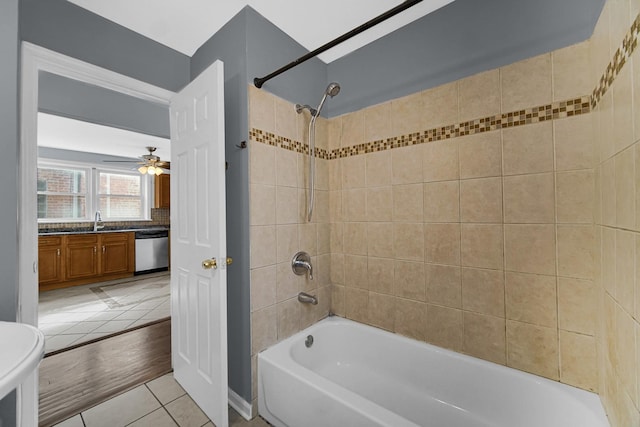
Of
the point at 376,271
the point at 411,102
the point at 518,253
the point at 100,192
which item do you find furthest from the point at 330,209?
the point at 100,192

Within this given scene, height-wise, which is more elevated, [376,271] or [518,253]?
[518,253]

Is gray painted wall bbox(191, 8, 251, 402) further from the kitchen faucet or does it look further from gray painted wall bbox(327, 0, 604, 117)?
the kitchen faucet

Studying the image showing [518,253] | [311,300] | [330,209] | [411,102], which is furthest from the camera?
[330,209]

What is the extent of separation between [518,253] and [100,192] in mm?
6512

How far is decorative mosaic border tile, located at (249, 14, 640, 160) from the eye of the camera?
0.84 meters

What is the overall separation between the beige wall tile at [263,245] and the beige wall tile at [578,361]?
1513 mm

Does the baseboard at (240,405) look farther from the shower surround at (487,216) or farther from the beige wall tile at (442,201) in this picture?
the beige wall tile at (442,201)

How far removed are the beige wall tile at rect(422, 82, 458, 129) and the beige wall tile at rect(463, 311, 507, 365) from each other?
1.10 meters

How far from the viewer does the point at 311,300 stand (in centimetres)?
178

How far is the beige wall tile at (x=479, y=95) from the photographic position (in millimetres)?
1374

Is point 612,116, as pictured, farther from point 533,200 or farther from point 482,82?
point 482,82

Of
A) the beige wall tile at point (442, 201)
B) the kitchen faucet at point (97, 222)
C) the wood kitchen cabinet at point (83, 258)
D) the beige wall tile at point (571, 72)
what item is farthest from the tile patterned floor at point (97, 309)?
the beige wall tile at point (571, 72)

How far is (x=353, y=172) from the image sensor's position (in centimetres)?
194

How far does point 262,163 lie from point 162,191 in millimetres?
4898
